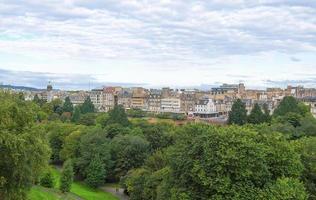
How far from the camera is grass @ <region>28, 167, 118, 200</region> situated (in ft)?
118

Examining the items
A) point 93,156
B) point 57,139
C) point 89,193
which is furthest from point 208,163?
point 57,139

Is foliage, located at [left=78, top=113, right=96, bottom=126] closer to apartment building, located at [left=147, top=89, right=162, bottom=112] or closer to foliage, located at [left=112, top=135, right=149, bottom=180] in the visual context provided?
foliage, located at [left=112, top=135, right=149, bottom=180]

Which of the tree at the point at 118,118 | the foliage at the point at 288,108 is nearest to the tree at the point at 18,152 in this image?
the tree at the point at 118,118

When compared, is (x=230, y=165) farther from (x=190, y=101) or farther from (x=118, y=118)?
(x=190, y=101)

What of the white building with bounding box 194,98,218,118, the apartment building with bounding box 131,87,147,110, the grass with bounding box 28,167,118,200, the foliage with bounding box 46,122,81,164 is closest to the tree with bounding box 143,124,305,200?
the grass with bounding box 28,167,118,200

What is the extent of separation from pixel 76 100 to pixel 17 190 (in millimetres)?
175253

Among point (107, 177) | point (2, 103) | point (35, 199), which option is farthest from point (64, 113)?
point (2, 103)

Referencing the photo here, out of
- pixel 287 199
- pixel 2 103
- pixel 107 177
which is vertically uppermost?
pixel 2 103

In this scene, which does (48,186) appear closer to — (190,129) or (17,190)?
(190,129)

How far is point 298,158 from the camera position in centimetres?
2978

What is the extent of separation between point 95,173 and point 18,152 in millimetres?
28261

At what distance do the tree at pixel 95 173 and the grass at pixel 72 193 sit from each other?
29.8 inches

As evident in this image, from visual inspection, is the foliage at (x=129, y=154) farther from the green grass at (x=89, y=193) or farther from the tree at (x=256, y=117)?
the tree at (x=256, y=117)

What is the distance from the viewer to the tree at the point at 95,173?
169ft
